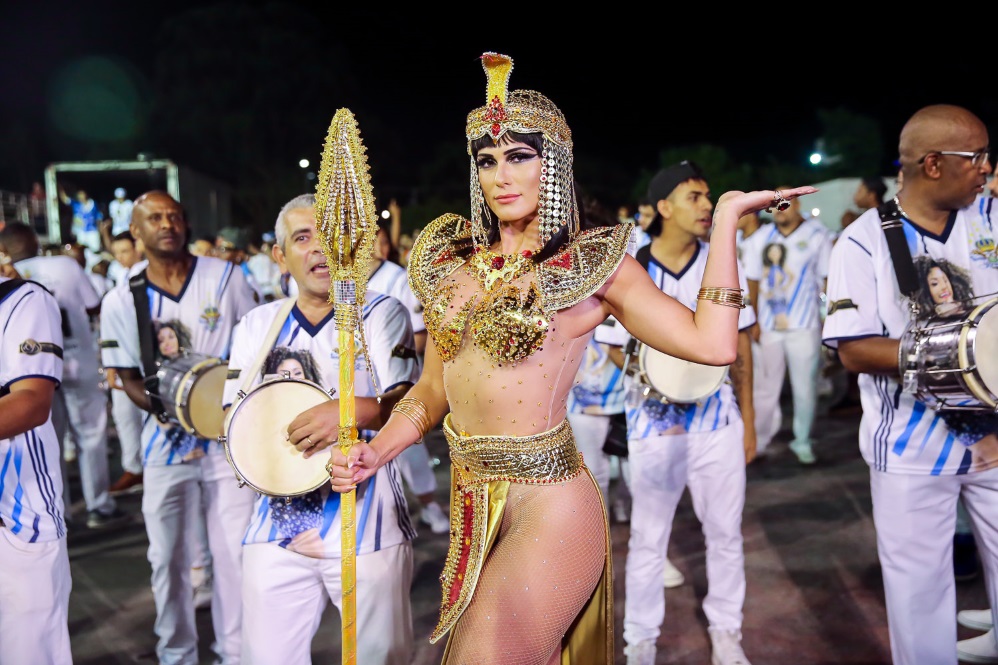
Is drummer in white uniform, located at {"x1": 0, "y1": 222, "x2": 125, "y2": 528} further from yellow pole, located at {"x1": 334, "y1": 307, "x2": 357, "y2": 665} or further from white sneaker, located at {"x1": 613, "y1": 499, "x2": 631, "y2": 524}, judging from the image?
yellow pole, located at {"x1": 334, "y1": 307, "x2": 357, "y2": 665}

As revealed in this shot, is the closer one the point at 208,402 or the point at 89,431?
the point at 208,402

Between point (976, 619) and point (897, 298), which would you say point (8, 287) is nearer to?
point (897, 298)

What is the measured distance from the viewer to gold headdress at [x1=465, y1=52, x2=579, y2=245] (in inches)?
97.0

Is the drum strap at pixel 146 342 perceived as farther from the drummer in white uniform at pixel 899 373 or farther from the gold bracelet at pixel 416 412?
the drummer in white uniform at pixel 899 373

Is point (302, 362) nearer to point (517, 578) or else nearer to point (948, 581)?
point (517, 578)

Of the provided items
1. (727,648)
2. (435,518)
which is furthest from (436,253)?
(435,518)

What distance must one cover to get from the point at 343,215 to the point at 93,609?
399 centimetres

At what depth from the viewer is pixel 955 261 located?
3434mm

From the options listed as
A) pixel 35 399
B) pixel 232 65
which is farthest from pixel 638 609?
pixel 232 65

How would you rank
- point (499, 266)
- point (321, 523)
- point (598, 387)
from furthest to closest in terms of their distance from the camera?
point (598, 387)
point (321, 523)
point (499, 266)

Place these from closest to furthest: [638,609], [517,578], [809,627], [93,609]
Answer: [517,578], [638,609], [809,627], [93,609]

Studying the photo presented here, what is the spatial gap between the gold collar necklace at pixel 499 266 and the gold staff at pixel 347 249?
0.34 m

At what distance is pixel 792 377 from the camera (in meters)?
8.07

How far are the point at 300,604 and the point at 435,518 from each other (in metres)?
3.37
